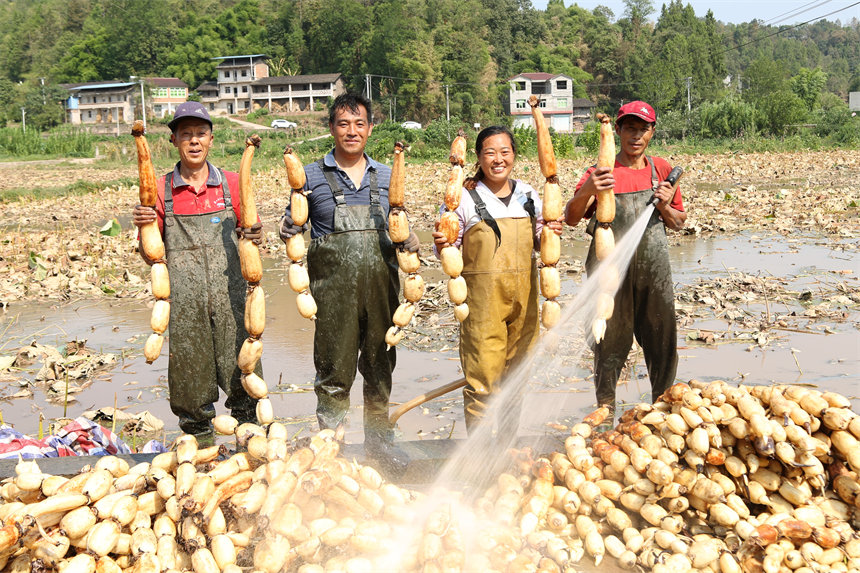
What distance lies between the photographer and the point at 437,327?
25.1 ft

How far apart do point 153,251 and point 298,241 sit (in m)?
0.76

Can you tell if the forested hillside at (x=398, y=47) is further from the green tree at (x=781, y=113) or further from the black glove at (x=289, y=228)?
the black glove at (x=289, y=228)

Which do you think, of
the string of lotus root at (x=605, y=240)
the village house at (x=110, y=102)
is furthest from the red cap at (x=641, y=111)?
the village house at (x=110, y=102)

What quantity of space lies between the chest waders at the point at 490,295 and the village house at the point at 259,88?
78.3m

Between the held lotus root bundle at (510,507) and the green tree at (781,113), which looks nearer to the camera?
the held lotus root bundle at (510,507)

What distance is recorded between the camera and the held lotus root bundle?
2.79 meters

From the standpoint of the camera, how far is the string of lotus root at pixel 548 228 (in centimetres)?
382

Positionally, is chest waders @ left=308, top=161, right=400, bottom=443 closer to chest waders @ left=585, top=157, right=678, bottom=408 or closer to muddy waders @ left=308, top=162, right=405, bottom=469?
muddy waders @ left=308, top=162, right=405, bottom=469

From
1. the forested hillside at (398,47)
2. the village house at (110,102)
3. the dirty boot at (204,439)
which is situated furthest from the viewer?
the village house at (110,102)

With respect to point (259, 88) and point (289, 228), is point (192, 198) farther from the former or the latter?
point (259, 88)

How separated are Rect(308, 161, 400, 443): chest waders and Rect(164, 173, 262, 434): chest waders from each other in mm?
480

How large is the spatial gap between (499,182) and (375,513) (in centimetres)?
192

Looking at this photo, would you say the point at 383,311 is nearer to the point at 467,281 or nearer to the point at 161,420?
the point at 467,281

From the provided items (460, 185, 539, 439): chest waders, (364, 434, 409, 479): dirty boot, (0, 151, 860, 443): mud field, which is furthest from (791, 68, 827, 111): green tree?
(364, 434, 409, 479): dirty boot
